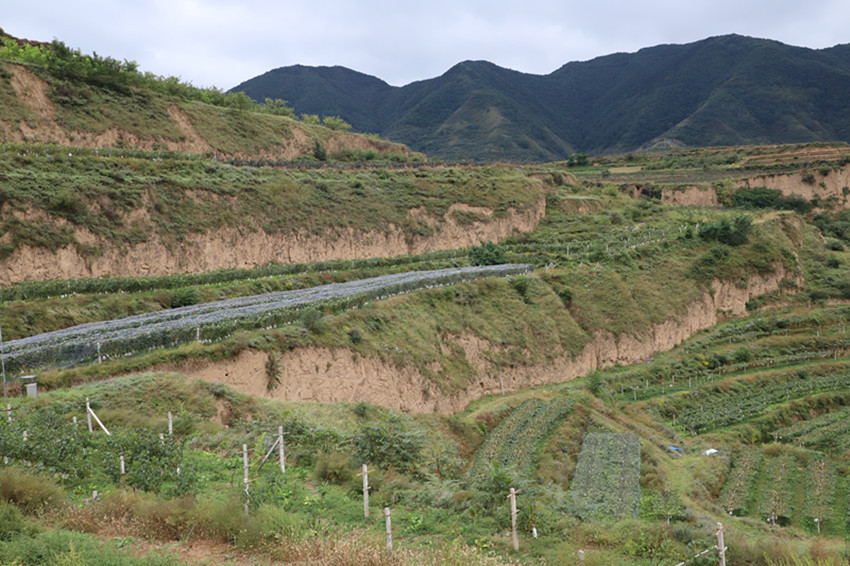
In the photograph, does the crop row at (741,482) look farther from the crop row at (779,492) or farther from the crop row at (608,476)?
the crop row at (608,476)

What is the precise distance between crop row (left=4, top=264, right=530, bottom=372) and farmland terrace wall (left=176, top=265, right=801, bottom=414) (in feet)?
5.50

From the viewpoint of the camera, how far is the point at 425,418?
2361cm

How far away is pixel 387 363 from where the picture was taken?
2755 centimetres

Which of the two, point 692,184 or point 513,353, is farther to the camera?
point 692,184

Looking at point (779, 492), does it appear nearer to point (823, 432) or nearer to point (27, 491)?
point (823, 432)

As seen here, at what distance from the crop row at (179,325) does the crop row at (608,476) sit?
12.8 meters

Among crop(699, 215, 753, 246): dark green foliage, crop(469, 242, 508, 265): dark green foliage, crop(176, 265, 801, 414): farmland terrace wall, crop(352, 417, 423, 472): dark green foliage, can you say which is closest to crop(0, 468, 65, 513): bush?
crop(352, 417, 423, 472): dark green foliage

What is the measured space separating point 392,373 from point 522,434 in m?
6.41

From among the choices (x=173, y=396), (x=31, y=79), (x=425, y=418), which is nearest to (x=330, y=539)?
(x=173, y=396)

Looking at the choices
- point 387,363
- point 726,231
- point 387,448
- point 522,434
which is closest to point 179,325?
point 387,363

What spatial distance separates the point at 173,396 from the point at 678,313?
38.1 m

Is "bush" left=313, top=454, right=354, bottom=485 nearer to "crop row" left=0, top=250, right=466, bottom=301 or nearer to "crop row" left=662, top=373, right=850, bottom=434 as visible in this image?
"crop row" left=0, top=250, right=466, bottom=301

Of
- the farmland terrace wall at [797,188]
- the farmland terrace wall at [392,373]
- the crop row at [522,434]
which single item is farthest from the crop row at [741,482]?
the farmland terrace wall at [797,188]

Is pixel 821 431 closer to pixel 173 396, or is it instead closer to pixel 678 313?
pixel 678 313
